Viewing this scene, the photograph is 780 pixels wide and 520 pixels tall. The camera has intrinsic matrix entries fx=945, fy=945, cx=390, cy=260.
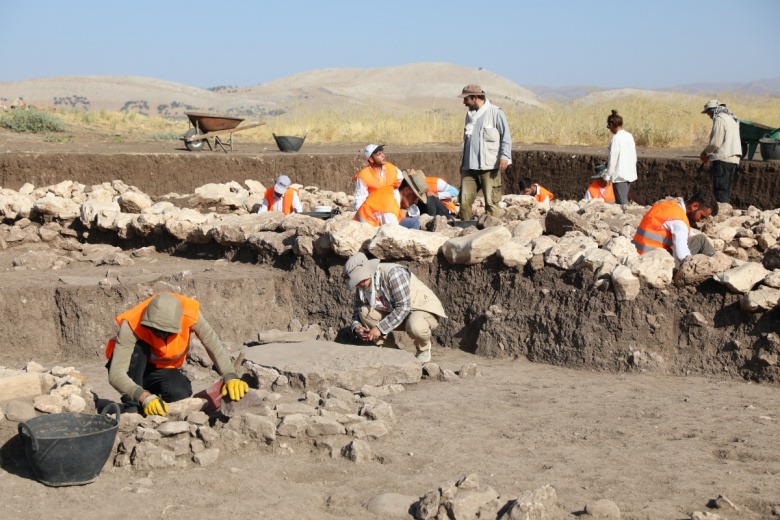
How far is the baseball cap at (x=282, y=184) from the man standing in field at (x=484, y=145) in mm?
2190

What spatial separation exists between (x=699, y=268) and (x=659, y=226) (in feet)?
2.24

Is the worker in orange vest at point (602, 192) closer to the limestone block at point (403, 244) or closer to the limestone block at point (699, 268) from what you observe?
the limestone block at point (403, 244)

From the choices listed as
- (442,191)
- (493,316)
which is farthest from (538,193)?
(493,316)

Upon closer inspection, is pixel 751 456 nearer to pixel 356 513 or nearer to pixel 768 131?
pixel 356 513

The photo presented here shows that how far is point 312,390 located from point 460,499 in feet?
7.58

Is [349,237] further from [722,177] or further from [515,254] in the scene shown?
[722,177]

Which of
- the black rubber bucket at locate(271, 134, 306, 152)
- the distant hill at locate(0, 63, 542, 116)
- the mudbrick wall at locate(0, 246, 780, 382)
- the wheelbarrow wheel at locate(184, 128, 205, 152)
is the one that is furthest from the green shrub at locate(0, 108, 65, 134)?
the distant hill at locate(0, 63, 542, 116)

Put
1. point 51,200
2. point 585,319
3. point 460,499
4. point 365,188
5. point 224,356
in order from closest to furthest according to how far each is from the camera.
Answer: point 460,499 → point 224,356 → point 585,319 → point 365,188 → point 51,200

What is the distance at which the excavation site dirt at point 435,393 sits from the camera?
179 inches

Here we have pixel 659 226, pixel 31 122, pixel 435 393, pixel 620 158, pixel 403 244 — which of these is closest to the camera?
pixel 435 393

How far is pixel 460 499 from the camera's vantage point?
13.8ft

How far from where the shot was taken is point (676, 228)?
721 cm

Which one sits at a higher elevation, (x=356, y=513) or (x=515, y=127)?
(x=515, y=127)

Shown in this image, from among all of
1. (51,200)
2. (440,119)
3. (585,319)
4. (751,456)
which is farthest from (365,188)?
(440,119)
